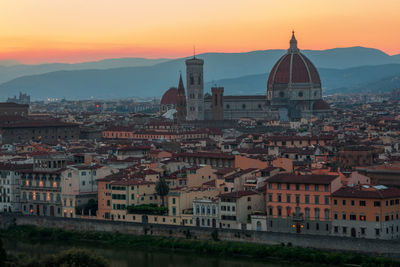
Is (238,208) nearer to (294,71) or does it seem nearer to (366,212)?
(366,212)

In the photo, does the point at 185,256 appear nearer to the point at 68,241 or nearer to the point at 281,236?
the point at 281,236

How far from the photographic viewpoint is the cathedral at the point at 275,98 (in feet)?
448

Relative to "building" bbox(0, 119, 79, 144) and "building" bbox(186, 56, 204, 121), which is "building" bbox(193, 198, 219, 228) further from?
"building" bbox(186, 56, 204, 121)

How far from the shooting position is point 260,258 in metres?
40.0

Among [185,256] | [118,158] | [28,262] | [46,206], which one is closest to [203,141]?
[118,158]

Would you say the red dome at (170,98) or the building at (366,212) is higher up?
the red dome at (170,98)

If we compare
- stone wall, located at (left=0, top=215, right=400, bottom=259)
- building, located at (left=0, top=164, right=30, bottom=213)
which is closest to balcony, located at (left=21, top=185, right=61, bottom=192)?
building, located at (left=0, top=164, right=30, bottom=213)

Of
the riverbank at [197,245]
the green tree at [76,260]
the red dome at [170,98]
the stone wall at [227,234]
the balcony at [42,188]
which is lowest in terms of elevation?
the riverbank at [197,245]

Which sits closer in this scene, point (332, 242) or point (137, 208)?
point (332, 242)

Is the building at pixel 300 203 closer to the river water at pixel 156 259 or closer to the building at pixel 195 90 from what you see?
the river water at pixel 156 259

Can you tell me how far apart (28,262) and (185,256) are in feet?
33.0

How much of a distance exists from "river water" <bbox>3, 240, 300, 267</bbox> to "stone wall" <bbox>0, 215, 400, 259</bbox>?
4.67 ft

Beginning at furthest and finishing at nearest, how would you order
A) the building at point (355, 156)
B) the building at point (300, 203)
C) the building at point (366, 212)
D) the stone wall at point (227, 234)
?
the building at point (355, 156), the building at point (300, 203), the building at point (366, 212), the stone wall at point (227, 234)

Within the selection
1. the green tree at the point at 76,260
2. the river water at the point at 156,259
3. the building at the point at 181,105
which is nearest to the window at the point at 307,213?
the river water at the point at 156,259
